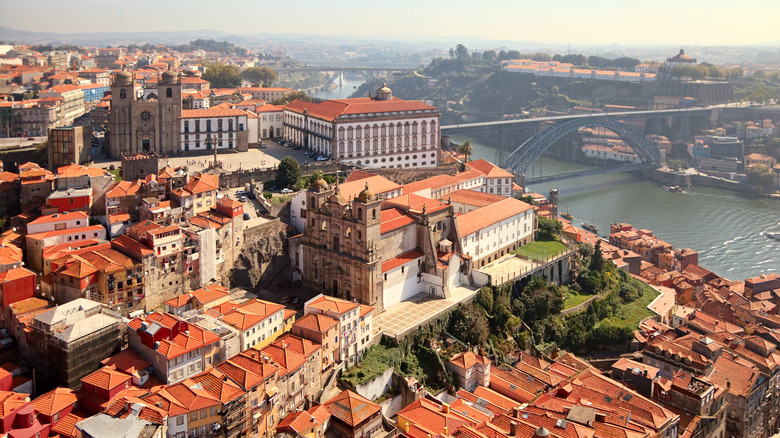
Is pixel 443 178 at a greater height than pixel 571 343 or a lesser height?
greater

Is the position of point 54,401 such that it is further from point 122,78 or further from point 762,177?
point 762,177

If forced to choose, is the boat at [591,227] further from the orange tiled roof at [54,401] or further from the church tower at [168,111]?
the orange tiled roof at [54,401]

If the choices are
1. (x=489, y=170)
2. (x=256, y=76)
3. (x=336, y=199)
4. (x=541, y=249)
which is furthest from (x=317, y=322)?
(x=256, y=76)

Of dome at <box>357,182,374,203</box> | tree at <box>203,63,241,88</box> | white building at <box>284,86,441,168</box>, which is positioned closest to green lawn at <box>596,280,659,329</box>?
dome at <box>357,182,374,203</box>

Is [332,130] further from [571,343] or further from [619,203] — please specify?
[619,203]

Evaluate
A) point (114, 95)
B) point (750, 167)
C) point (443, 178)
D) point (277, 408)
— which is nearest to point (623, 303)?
point (443, 178)

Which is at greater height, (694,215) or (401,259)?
(401,259)

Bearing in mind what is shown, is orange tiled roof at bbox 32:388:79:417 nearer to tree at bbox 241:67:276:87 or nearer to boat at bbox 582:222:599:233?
boat at bbox 582:222:599:233
